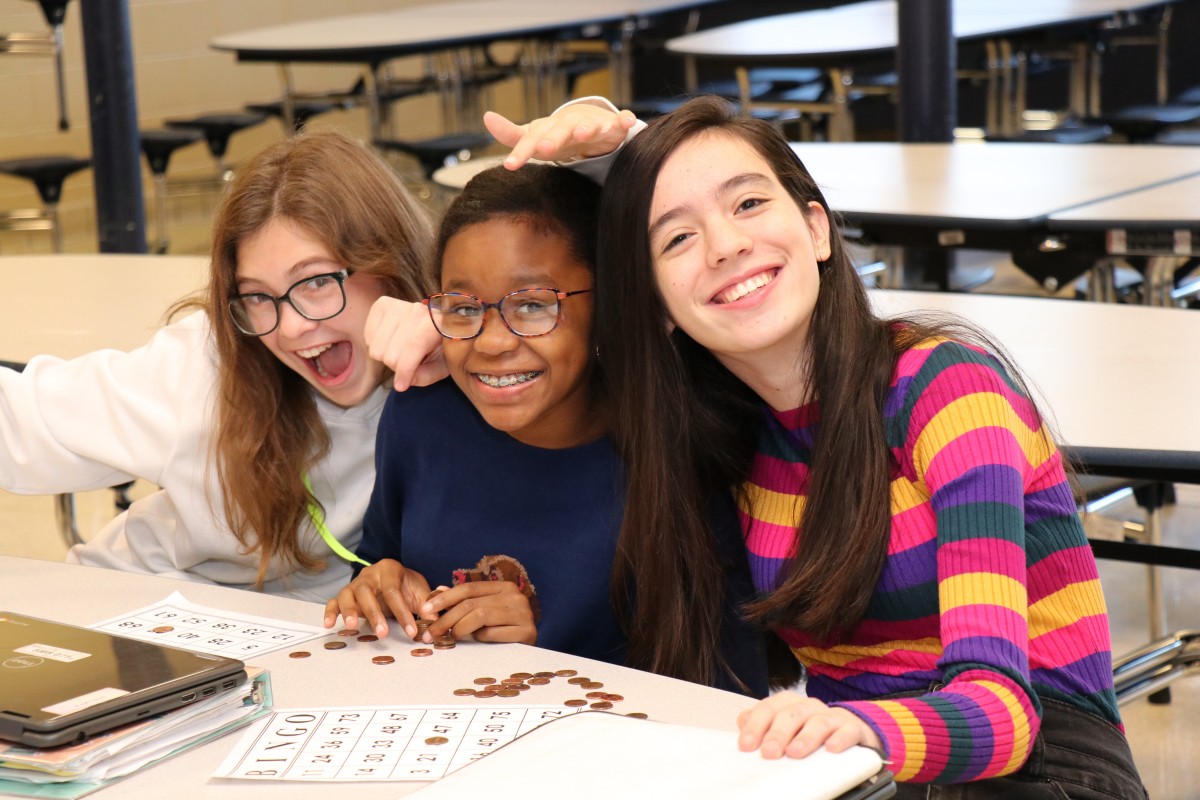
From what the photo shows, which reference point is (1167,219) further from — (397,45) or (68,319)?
(397,45)

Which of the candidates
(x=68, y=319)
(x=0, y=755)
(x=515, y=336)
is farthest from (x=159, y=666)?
(x=68, y=319)

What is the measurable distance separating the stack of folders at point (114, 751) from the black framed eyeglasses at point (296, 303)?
71cm

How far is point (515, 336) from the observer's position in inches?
62.2

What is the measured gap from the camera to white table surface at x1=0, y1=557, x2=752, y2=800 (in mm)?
1115

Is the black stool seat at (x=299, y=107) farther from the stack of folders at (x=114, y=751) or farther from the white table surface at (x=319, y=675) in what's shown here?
the stack of folders at (x=114, y=751)

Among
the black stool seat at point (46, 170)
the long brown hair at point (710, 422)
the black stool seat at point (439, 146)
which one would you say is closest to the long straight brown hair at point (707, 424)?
the long brown hair at point (710, 422)

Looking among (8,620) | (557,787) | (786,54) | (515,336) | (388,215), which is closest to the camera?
(557,787)

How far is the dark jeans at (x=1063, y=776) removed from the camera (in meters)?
1.26

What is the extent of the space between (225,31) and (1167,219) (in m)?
7.42

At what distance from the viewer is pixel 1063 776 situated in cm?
128

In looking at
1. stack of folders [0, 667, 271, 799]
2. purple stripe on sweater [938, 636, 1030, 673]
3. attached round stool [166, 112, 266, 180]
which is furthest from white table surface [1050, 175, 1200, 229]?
attached round stool [166, 112, 266, 180]

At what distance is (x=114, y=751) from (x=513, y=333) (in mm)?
640

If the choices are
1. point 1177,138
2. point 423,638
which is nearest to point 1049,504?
point 423,638

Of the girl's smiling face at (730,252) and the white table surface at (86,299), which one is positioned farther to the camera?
the white table surface at (86,299)
